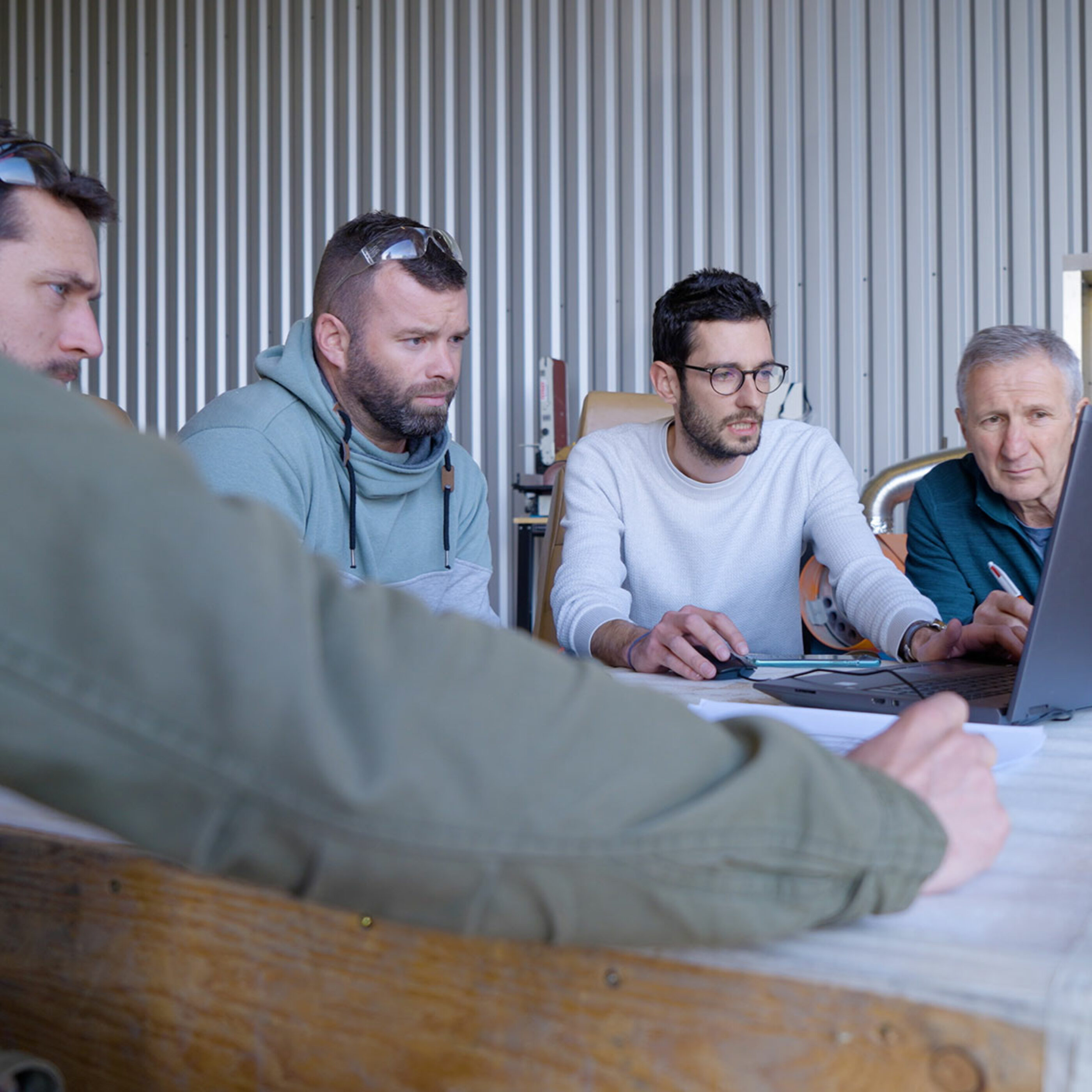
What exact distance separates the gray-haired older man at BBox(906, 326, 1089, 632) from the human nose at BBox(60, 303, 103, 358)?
5.50 ft

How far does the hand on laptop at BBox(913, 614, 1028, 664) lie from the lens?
1418 millimetres

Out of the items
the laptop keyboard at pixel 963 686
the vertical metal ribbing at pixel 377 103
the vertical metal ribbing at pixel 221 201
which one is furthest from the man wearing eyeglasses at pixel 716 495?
the vertical metal ribbing at pixel 221 201

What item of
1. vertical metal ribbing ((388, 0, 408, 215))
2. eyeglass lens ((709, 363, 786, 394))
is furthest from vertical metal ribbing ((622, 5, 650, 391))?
eyeglass lens ((709, 363, 786, 394))

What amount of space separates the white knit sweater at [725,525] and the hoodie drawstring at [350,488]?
0.45m

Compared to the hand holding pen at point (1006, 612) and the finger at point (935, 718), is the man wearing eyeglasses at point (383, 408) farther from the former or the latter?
the finger at point (935, 718)

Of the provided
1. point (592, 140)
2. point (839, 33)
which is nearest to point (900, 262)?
point (839, 33)

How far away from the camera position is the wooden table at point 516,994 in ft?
1.42

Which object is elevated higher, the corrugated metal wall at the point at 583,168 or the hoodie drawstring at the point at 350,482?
the corrugated metal wall at the point at 583,168

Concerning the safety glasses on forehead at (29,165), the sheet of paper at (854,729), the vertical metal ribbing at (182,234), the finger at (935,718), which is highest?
the vertical metal ribbing at (182,234)

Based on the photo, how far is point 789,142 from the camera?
4910 millimetres

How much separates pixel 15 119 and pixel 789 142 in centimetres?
444

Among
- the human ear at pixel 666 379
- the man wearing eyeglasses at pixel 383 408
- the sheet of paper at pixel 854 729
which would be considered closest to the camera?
the sheet of paper at pixel 854 729

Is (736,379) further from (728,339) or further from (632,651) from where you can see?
(632,651)

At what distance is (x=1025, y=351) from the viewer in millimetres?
2164
